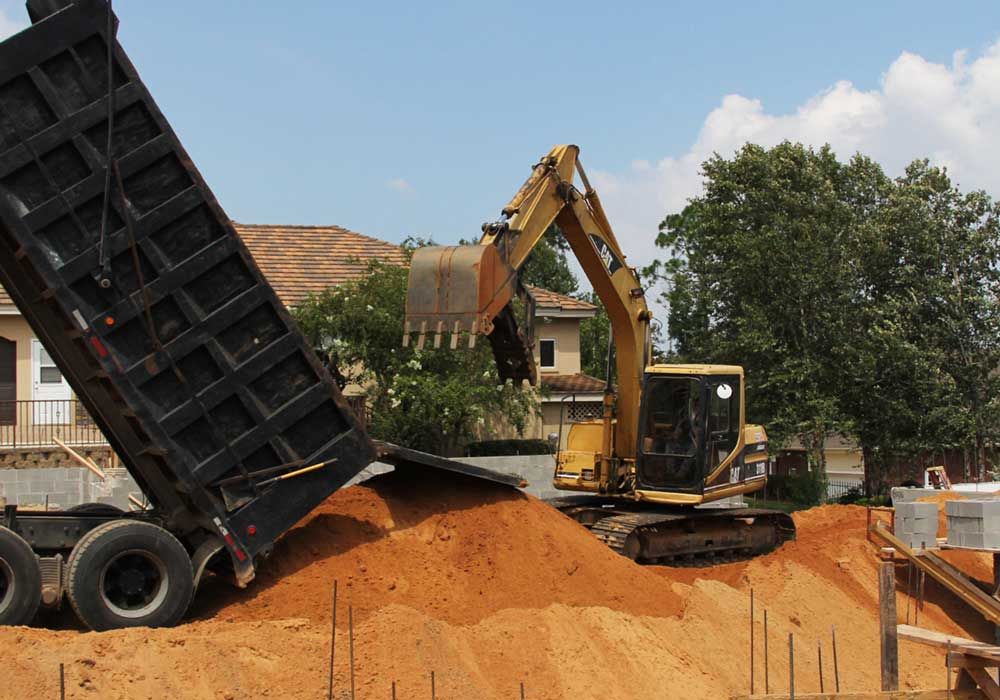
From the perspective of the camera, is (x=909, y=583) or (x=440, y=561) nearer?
(x=440, y=561)

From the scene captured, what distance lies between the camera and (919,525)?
16094 mm

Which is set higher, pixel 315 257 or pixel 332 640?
pixel 315 257

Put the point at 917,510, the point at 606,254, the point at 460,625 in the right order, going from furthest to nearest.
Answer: the point at 917,510
the point at 606,254
the point at 460,625

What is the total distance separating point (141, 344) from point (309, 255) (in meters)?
20.6

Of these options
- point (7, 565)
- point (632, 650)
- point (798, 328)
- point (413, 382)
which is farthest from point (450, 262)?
point (798, 328)

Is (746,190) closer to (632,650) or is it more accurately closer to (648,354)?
(648,354)

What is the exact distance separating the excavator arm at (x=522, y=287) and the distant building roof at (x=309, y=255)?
35.5 ft

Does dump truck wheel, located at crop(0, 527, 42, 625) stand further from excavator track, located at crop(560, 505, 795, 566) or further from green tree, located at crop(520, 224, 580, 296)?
green tree, located at crop(520, 224, 580, 296)

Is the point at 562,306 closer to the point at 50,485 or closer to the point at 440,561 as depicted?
the point at 50,485

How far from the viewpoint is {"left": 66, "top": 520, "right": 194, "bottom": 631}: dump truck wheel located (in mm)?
9484

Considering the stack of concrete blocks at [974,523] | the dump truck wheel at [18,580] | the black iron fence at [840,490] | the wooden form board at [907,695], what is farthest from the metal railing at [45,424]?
the black iron fence at [840,490]

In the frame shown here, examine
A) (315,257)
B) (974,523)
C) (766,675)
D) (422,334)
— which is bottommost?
(766,675)

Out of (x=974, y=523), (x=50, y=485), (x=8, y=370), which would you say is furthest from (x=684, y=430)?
(x=8, y=370)

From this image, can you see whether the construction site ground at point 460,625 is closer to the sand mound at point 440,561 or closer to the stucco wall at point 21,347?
the sand mound at point 440,561
